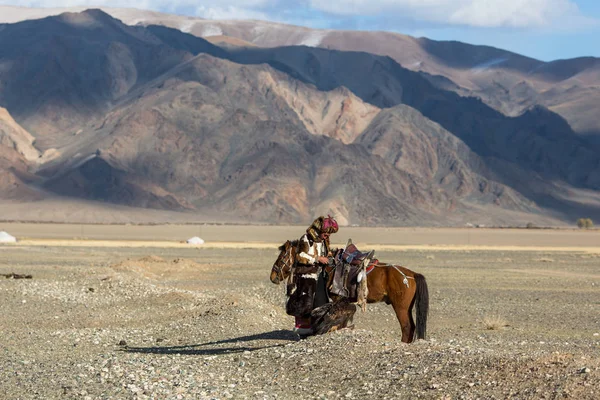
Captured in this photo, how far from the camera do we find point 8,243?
194 feet

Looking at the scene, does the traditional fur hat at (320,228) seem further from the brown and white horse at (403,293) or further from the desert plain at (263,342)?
the desert plain at (263,342)

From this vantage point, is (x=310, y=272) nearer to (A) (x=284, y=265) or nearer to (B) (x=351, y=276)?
(A) (x=284, y=265)

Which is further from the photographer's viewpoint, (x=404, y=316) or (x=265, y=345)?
(x=265, y=345)

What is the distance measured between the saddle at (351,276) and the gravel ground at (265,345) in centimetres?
64

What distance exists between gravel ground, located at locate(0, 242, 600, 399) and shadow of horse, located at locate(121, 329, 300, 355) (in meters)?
0.03

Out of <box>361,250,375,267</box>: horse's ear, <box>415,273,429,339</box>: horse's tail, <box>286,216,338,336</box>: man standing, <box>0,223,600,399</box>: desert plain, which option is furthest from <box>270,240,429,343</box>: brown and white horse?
<box>286,216,338,336</box>: man standing

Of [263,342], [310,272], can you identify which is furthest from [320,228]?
[263,342]

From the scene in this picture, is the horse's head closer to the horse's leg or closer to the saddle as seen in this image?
the saddle

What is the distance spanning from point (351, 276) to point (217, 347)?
263 centimetres

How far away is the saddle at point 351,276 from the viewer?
14648 mm

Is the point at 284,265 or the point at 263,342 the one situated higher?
the point at 284,265

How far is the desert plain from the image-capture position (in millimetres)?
11523

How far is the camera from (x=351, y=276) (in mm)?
14773

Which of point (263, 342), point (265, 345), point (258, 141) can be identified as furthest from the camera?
point (258, 141)
